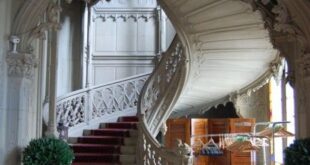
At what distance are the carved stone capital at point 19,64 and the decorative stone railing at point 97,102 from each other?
14.7ft

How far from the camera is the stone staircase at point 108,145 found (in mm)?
8039

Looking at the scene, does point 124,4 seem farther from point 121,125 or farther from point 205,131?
point 205,131

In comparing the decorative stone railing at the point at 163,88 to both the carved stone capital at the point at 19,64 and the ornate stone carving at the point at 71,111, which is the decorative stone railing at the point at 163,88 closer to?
the ornate stone carving at the point at 71,111

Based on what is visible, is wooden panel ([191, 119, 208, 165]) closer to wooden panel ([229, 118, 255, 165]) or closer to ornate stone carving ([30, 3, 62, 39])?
wooden panel ([229, 118, 255, 165])

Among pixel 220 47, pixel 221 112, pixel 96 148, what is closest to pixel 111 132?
pixel 96 148

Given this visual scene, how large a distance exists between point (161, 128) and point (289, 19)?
4.82 meters

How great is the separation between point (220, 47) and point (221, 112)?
4.79m

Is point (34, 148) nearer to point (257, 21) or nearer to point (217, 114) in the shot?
point (257, 21)

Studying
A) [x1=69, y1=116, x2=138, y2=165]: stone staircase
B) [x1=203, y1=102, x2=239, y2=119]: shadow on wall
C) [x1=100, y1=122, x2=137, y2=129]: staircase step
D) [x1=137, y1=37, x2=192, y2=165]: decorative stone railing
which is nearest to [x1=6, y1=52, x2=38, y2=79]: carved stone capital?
[x1=137, y1=37, x2=192, y2=165]: decorative stone railing

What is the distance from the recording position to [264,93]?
1084cm

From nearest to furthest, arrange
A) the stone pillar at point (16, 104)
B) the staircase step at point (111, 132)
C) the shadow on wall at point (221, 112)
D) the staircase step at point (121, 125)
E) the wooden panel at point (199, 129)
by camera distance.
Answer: the stone pillar at point (16, 104)
the staircase step at point (111, 132)
the staircase step at point (121, 125)
the wooden panel at point (199, 129)
the shadow on wall at point (221, 112)

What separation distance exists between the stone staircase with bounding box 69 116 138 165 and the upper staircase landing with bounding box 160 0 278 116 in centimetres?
147

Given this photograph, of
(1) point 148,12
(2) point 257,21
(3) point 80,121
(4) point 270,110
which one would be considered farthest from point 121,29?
(2) point 257,21

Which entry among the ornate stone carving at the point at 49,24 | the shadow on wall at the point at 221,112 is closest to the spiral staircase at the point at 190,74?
the shadow on wall at the point at 221,112
